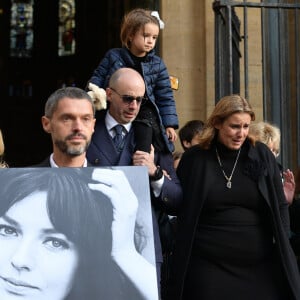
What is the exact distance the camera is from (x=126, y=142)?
5191mm

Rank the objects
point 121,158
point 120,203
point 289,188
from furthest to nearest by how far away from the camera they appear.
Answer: point 289,188
point 121,158
point 120,203

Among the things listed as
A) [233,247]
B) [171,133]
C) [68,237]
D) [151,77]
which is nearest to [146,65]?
[151,77]

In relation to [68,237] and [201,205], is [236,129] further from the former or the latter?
[68,237]

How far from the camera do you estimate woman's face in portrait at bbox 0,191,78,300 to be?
156 inches

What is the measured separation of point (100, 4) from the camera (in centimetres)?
1822

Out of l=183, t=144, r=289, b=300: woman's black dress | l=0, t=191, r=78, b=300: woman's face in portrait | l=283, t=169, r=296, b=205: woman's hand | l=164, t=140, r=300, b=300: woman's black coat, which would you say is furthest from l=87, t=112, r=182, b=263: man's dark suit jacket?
l=283, t=169, r=296, b=205: woman's hand

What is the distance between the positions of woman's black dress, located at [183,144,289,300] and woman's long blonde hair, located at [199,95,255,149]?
0.25 metres

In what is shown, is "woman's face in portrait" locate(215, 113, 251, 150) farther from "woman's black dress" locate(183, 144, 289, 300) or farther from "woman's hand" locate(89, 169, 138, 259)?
"woman's hand" locate(89, 169, 138, 259)

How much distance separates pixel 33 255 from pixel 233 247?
1780mm

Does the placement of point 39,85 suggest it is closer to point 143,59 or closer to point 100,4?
point 100,4

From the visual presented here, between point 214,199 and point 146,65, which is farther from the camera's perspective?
point 146,65

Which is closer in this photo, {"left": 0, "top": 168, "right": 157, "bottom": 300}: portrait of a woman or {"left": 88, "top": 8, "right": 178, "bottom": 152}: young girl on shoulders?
{"left": 0, "top": 168, "right": 157, "bottom": 300}: portrait of a woman

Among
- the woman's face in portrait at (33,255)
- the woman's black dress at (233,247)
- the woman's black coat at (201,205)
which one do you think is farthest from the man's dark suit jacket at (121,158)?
the woman's face in portrait at (33,255)

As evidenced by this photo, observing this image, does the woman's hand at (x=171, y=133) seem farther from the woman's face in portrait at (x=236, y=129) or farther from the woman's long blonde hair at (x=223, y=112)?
the woman's face in portrait at (x=236, y=129)
